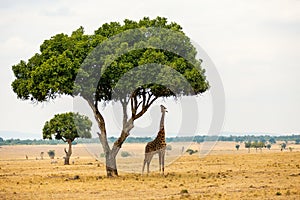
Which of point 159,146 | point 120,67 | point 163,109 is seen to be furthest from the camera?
point 163,109

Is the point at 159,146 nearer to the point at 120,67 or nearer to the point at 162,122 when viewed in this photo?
the point at 162,122

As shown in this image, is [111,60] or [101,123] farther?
[101,123]

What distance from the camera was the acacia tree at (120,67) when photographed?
116 feet

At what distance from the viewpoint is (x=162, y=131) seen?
38.3 m

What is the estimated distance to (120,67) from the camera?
3525cm

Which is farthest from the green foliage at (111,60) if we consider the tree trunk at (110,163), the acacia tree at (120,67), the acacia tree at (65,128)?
the acacia tree at (65,128)

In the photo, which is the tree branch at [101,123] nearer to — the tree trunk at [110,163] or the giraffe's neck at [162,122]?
the tree trunk at [110,163]

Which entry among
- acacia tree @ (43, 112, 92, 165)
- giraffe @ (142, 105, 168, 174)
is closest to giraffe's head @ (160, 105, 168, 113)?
giraffe @ (142, 105, 168, 174)

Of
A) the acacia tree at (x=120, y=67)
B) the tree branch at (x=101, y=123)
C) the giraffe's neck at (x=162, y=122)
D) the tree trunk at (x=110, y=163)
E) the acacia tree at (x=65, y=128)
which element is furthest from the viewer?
the acacia tree at (x=65, y=128)

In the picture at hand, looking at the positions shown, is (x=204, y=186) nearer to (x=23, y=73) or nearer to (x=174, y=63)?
(x=174, y=63)

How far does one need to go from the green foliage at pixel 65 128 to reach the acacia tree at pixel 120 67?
33.9 m

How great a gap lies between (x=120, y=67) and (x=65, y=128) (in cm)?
3897

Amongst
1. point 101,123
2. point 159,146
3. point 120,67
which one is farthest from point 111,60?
point 159,146

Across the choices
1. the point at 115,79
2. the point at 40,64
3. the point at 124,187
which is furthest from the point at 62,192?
the point at 40,64
